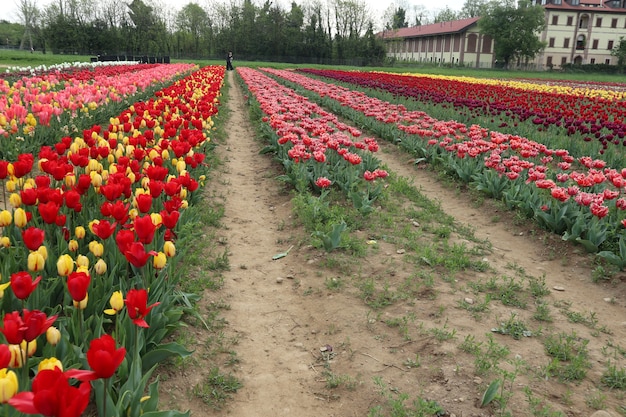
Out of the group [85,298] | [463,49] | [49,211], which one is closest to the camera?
[85,298]

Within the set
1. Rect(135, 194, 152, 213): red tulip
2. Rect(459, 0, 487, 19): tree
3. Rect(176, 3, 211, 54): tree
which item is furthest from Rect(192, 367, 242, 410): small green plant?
Rect(459, 0, 487, 19): tree

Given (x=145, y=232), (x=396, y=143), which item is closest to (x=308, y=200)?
(x=145, y=232)

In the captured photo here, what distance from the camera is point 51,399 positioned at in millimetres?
1592

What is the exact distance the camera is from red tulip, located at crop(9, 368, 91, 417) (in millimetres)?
1582

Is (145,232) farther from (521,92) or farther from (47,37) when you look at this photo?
(47,37)

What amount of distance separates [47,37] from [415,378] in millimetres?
80774

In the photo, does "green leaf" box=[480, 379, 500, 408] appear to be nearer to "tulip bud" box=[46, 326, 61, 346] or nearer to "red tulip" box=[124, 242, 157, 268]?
"red tulip" box=[124, 242, 157, 268]

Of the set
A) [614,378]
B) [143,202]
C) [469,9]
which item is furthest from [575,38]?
[143,202]

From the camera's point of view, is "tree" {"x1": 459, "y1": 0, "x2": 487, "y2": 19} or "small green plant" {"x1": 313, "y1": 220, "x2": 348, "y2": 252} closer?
"small green plant" {"x1": 313, "y1": 220, "x2": 348, "y2": 252}

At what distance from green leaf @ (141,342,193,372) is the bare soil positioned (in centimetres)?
24

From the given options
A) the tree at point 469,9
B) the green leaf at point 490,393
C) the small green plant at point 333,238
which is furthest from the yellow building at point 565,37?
the green leaf at point 490,393

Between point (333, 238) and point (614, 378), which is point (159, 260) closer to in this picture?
point (333, 238)

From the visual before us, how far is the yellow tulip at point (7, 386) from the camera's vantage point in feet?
5.91

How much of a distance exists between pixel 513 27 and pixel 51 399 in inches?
→ 2939
